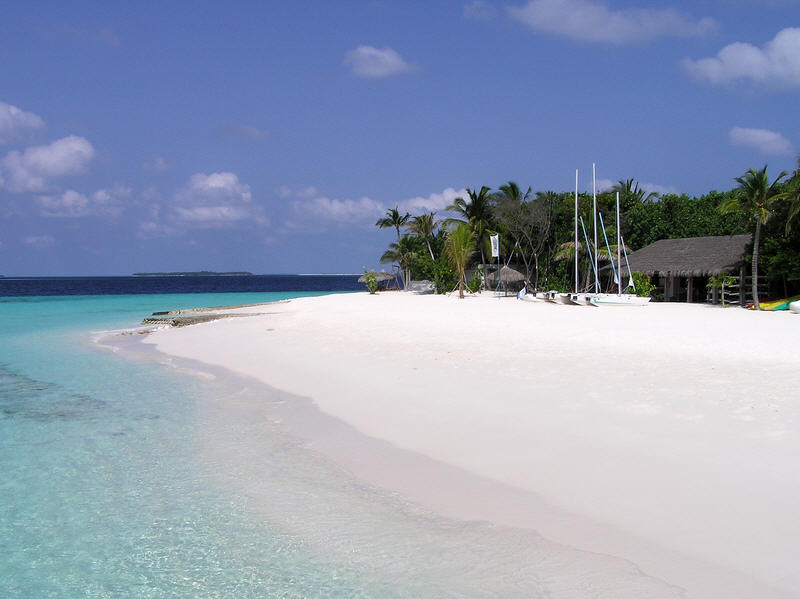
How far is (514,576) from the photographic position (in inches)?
144

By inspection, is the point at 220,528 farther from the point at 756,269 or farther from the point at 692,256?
the point at 692,256

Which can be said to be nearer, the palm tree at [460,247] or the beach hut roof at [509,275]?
the palm tree at [460,247]

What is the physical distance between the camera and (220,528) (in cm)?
448

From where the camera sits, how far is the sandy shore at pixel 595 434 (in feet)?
13.1

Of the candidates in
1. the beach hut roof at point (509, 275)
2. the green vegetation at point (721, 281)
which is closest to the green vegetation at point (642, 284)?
the green vegetation at point (721, 281)

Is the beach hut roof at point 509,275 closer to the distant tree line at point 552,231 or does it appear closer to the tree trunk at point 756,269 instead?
the distant tree line at point 552,231

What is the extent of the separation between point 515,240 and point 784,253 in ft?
52.6

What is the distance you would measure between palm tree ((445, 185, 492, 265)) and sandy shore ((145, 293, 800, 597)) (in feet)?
81.6

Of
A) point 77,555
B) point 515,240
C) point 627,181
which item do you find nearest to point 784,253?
point 515,240

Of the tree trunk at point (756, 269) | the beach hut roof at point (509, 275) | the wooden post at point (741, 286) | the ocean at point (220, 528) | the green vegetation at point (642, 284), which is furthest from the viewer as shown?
the beach hut roof at point (509, 275)

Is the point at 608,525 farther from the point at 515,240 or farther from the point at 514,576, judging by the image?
the point at 515,240

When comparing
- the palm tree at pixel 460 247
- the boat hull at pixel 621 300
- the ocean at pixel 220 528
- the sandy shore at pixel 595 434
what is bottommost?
the ocean at pixel 220 528

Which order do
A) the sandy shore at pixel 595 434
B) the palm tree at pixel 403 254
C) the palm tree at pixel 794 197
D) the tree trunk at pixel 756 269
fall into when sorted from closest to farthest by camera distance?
the sandy shore at pixel 595 434 < the palm tree at pixel 794 197 < the tree trunk at pixel 756 269 < the palm tree at pixel 403 254

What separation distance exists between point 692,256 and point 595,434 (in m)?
22.4
